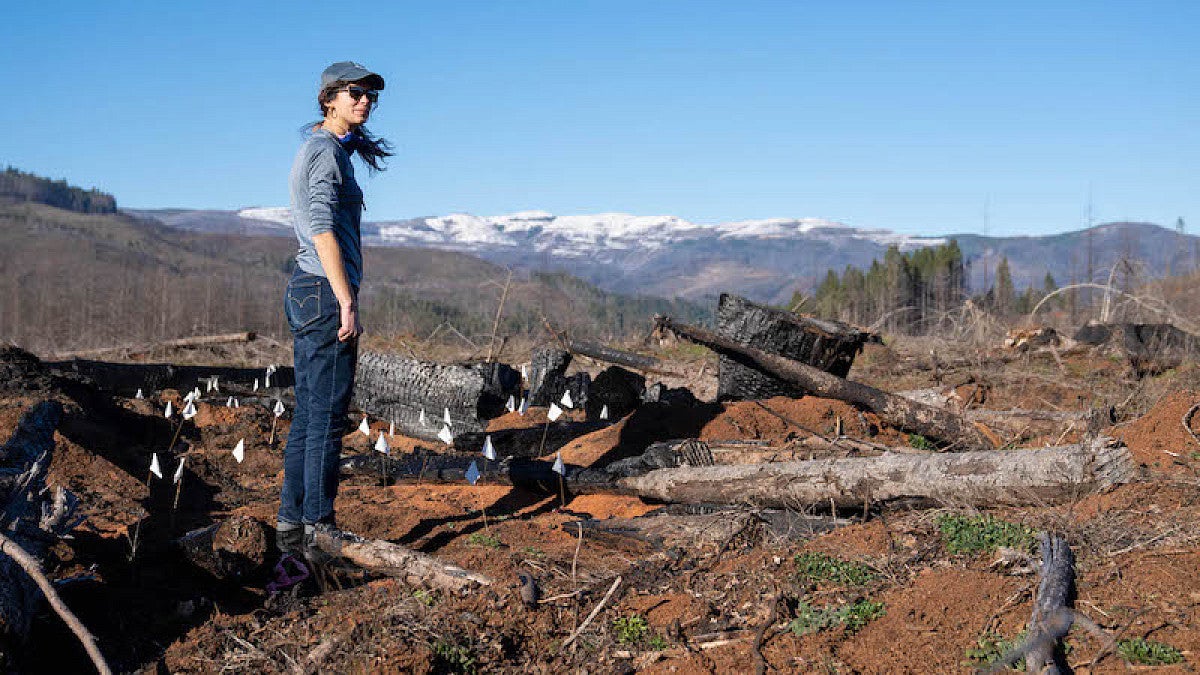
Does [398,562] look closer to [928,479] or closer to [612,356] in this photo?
[928,479]

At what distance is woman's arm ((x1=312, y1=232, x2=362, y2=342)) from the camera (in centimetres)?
398

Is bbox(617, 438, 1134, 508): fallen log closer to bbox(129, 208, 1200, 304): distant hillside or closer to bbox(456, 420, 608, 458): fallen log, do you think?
bbox(456, 420, 608, 458): fallen log

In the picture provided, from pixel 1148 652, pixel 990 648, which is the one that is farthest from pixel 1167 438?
pixel 990 648

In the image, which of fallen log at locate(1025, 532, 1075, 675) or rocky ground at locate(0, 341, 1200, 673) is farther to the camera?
rocky ground at locate(0, 341, 1200, 673)

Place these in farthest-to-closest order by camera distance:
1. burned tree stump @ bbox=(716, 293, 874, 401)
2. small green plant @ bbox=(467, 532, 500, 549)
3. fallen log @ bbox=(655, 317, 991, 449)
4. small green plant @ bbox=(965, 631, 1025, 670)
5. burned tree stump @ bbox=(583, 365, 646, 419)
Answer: burned tree stump @ bbox=(583, 365, 646, 419) → burned tree stump @ bbox=(716, 293, 874, 401) → fallen log @ bbox=(655, 317, 991, 449) → small green plant @ bbox=(467, 532, 500, 549) → small green plant @ bbox=(965, 631, 1025, 670)

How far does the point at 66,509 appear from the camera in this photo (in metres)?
3.76

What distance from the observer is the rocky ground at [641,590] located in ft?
10.1

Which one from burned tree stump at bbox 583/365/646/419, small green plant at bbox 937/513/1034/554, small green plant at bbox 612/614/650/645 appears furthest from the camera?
burned tree stump at bbox 583/365/646/419

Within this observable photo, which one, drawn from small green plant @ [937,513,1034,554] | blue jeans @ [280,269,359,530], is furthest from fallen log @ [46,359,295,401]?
small green plant @ [937,513,1034,554]

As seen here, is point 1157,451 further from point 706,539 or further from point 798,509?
point 706,539

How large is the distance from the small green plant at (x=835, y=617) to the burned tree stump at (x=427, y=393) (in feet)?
17.0

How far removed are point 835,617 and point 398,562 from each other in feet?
6.00

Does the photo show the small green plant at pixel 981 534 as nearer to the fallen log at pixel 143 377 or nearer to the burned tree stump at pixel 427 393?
the burned tree stump at pixel 427 393

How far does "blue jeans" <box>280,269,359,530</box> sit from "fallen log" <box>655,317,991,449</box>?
3.48 meters
